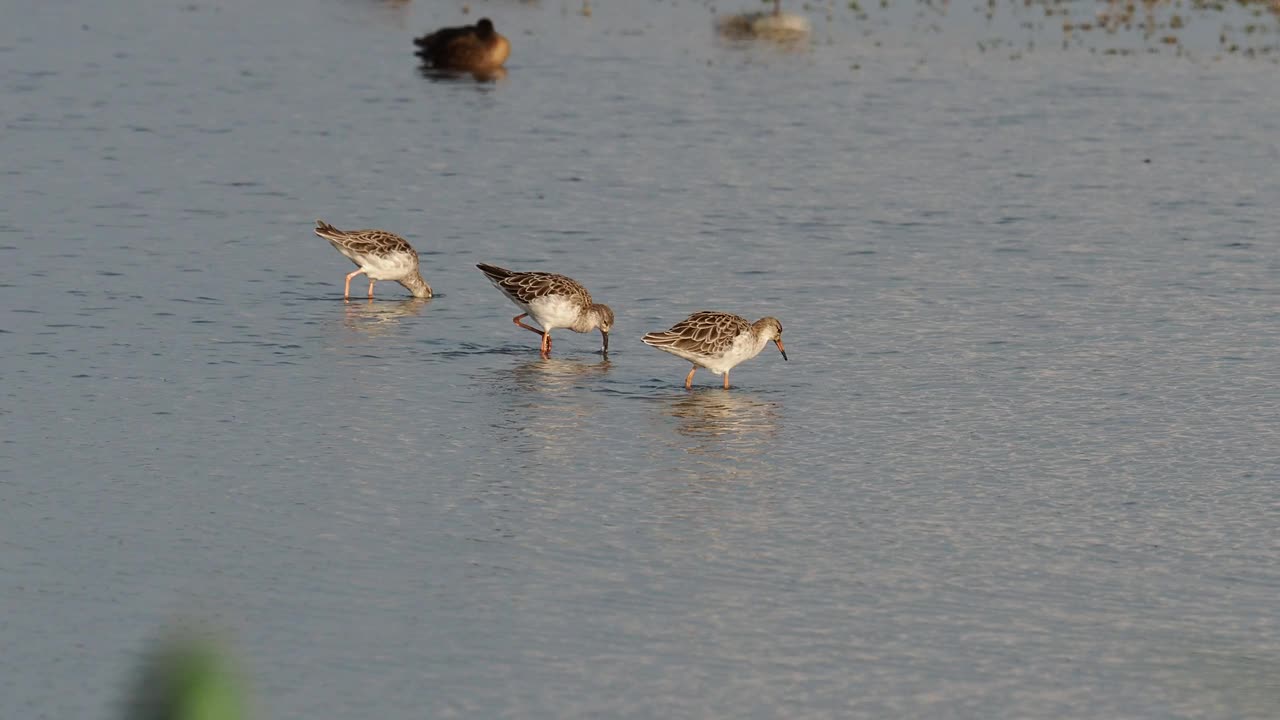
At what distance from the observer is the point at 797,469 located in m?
13.1

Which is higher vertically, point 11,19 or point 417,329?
point 11,19

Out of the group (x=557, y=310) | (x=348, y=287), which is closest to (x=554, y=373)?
(x=557, y=310)

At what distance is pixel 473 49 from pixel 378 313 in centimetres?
1958

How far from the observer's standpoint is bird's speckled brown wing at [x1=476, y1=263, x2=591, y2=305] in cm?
1686

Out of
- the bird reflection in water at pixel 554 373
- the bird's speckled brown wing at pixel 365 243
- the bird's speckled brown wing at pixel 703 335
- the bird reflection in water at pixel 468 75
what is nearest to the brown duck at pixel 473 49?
the bird reflection in water at pixel 468 75

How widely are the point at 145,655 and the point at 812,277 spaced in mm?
19552

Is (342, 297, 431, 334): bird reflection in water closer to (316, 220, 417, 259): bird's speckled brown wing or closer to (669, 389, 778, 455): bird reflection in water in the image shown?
(316, 220, 417, 259): bird's speckled brown wing

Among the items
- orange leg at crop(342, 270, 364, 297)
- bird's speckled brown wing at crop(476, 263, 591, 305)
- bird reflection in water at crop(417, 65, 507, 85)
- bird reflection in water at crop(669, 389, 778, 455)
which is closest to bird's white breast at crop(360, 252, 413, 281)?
orange leg at crop(342, 270, 364, 297)

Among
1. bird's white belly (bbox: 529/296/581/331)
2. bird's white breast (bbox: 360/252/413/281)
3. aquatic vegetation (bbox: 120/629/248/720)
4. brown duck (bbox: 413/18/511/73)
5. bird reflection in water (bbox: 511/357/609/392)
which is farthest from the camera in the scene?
brown duck (bbox: 413/18/511/73)

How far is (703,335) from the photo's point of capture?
1546cm

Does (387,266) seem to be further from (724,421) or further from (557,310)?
(724,421)

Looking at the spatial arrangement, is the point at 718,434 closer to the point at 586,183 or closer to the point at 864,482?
the point at 864,482

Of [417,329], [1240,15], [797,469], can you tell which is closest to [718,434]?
[797,469]

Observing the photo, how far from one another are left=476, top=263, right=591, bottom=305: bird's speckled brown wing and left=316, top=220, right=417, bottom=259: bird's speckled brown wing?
5.70 feet
